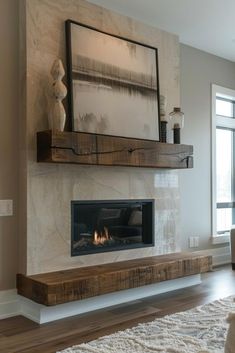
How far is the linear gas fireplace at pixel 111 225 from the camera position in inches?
146

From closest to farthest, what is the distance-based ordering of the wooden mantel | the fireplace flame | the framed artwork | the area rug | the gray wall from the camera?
the area rug < the wooden mantel < the framed artwork < the fireplace flame < the gray wall

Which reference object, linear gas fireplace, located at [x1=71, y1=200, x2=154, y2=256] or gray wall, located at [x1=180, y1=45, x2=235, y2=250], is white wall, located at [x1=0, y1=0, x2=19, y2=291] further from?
gray wall, located at [x1=180, y1=45, x2=235, y2=250]

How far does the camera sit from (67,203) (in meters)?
3.56

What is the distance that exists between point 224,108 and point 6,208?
3.60m

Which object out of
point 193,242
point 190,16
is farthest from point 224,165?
point 190,16

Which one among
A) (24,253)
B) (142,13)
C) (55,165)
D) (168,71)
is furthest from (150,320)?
(142,13)

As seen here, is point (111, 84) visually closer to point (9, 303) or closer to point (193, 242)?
point (9, 303)

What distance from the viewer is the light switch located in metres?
3.31

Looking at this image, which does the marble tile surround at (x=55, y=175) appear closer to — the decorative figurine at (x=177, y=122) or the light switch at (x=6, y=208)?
the light switch at (x=6, y=208)

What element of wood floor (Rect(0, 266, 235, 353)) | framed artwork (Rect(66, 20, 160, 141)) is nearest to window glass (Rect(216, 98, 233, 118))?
framed artwork (Rect(66, 20, 160, 141))

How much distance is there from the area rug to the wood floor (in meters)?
0.14

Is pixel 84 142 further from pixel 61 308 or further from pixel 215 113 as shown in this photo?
pixel 215 113

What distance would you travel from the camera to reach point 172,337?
108 inches

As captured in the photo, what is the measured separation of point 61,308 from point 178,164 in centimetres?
191
